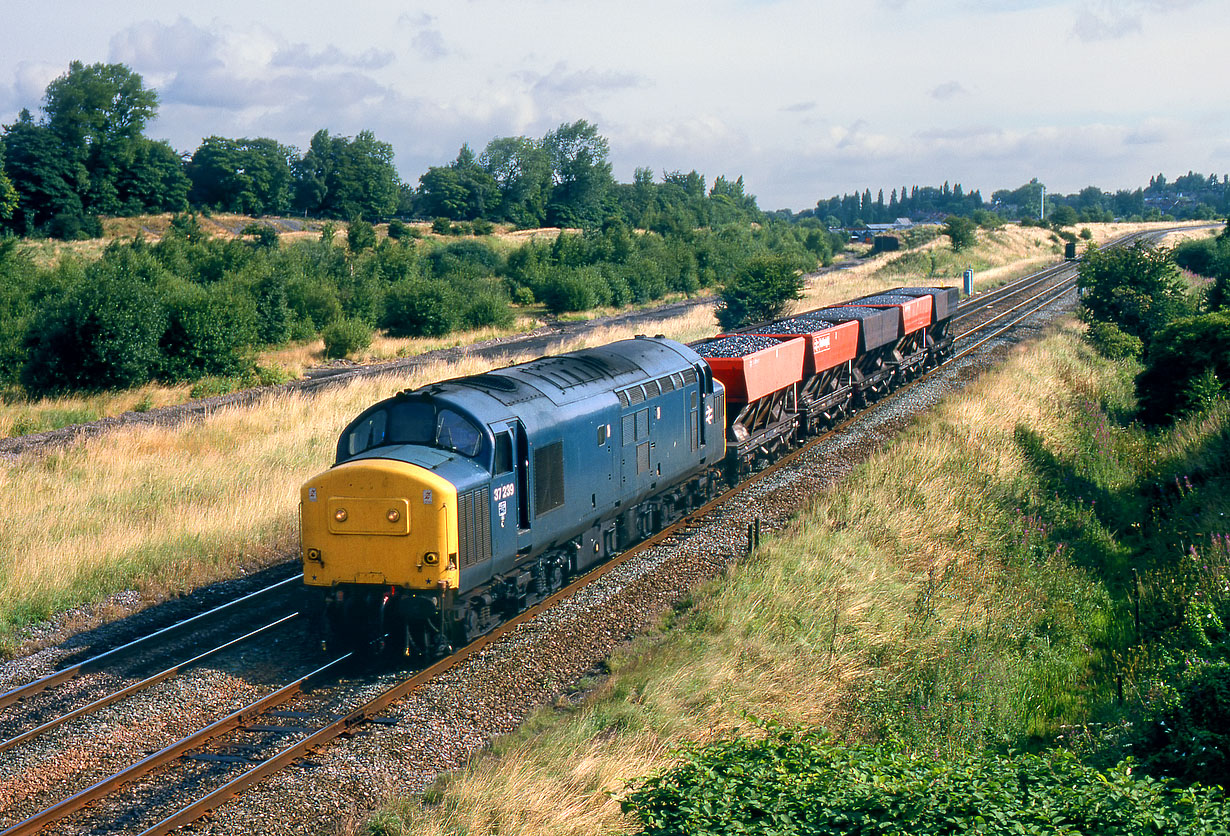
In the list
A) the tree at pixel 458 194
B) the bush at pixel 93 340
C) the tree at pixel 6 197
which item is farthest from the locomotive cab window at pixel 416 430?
the tree at pixel 458 194

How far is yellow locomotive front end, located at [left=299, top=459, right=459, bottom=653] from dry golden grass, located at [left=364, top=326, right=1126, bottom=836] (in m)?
1.93

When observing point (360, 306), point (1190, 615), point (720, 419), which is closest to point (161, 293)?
point (360, 306)

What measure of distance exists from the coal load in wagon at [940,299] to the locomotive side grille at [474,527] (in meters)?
25.7

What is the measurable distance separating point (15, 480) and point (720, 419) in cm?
1325

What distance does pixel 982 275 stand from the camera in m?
72.9

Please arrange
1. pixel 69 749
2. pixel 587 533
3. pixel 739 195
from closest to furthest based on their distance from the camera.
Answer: pixel 69 749, pixel 587 533, pixel 739 195

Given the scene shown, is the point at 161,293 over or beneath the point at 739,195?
beneath

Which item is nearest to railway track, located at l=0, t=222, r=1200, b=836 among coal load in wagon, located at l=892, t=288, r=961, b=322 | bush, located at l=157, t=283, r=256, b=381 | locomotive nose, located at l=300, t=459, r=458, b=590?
locomotive nose, located at l=300, t=459, r=458, b=590

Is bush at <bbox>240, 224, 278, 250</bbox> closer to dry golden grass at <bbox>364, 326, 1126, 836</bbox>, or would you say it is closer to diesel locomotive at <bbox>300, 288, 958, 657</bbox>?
diesel locomotive at <bbox>300, 288, 958, 657</bbox>

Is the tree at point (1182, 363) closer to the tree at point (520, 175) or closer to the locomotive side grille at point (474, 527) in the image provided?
the locomotive side grille at point (474, 527)

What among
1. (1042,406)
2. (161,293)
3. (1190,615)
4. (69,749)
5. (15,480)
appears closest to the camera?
(69,749)

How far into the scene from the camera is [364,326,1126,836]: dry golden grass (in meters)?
7.98

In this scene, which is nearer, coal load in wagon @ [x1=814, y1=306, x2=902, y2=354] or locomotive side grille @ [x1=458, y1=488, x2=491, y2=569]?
locomotive side grille @ [x1=458, y1=488, x2=491, y2=569]

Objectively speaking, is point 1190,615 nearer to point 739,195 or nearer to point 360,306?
point 360,306
